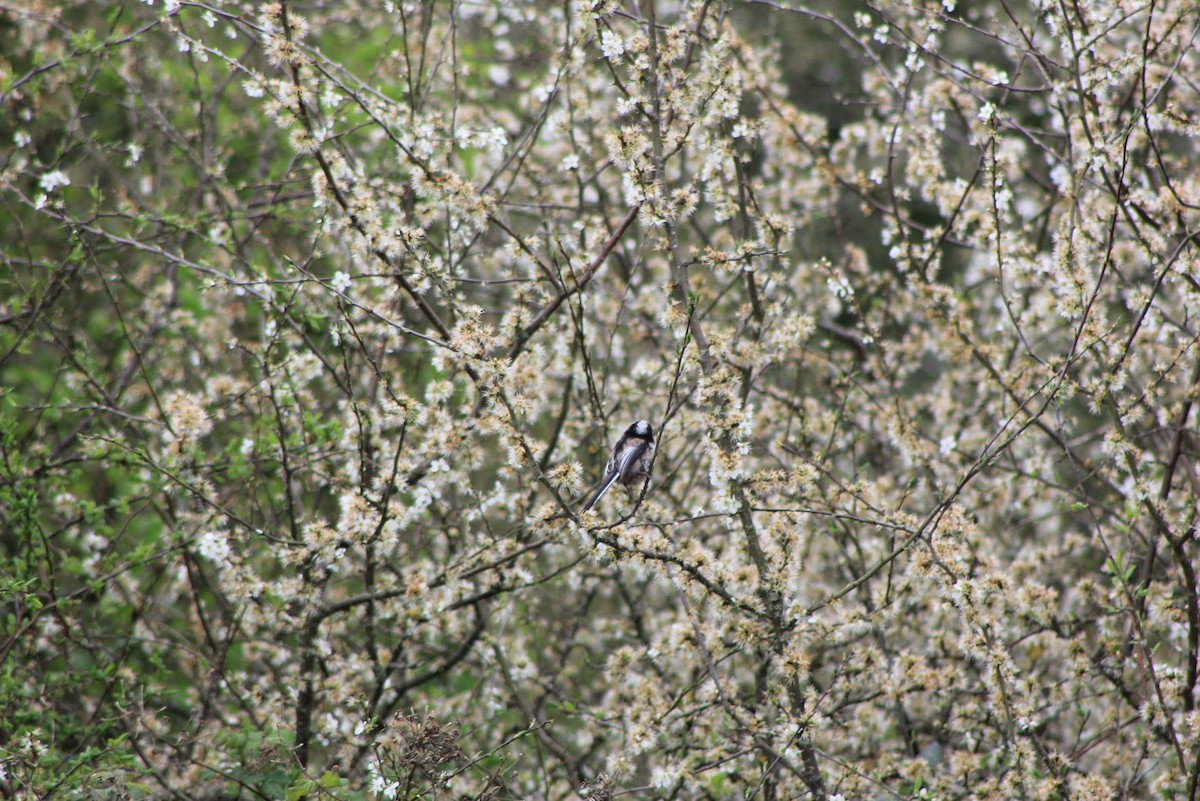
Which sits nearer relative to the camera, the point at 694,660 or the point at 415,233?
the point at 415,233

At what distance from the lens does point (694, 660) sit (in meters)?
5.09

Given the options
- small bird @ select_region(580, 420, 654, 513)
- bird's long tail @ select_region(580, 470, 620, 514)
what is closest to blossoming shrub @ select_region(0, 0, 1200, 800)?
bird's long tail @ select_region(580, 470, 620, 514)

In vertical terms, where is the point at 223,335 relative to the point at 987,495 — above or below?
above

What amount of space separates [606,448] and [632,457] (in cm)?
39

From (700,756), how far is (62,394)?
4.71 meters

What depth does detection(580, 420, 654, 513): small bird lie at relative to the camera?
4.44 meters

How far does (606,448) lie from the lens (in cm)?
414

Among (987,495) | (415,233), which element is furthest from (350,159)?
(987,495)

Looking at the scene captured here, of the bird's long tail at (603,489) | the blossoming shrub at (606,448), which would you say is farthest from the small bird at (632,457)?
the blossoming shrub at (606,448)

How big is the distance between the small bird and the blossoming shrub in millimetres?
193

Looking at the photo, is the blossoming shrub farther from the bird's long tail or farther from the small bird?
the small bird

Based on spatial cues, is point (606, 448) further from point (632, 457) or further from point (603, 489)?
point (632, 457)

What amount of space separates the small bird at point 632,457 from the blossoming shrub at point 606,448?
0.63 feet

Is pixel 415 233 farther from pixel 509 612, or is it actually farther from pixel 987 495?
pixel 987 495
